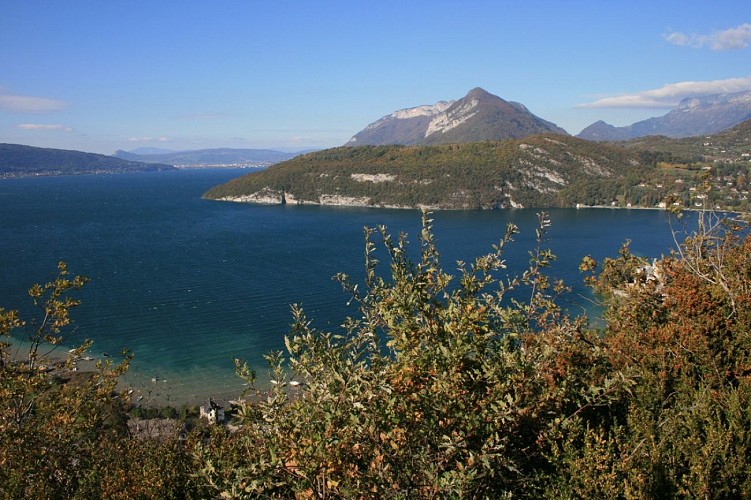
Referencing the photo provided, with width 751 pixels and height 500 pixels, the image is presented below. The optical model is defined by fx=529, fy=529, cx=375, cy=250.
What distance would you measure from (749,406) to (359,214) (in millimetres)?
90103

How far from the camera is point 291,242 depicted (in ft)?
206

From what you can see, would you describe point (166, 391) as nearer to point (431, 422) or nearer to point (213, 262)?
point (431, 422)

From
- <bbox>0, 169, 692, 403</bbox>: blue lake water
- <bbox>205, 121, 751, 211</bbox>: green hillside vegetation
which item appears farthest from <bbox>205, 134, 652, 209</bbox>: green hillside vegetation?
<bbox>0, 169, 692, 403</bbox>: blue lake water

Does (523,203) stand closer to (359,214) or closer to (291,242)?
(359,214)

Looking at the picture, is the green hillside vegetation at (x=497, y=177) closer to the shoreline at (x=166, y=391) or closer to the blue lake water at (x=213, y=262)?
the blue lake water at (x=213, y=262)

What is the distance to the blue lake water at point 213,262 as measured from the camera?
3030 cm

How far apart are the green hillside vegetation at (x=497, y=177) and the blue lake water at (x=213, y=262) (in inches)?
432

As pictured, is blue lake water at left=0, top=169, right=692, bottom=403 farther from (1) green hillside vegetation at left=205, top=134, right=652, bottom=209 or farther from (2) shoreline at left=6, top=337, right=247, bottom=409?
(1) green hillside vegetation at left=205, top=134, right=652, bottom=209

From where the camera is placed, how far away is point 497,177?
360 ft

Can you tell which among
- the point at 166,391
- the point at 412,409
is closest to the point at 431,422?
the point at 412,409

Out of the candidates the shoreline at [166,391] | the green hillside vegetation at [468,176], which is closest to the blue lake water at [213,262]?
the shoreline at [166,391]

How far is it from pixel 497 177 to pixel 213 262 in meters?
73.6

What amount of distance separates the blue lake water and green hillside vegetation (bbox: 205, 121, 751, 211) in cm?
1096

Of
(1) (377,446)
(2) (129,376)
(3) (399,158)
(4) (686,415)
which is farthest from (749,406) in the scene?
(3) (399,158)
